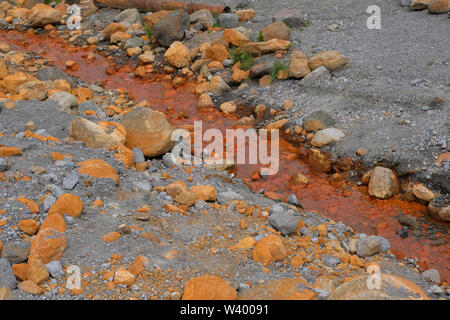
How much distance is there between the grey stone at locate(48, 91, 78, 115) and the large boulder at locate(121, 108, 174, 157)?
0.95 metres

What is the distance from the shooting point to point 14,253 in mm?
3602

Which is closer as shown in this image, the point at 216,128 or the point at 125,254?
the point at 125,254

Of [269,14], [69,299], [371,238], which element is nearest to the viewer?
[69,299]

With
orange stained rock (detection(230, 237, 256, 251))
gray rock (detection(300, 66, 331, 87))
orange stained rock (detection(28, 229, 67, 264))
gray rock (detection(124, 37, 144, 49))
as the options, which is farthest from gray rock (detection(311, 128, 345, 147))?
gray rock (detection(124, 37, 144, 49))

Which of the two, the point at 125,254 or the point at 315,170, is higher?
the point at 125,254

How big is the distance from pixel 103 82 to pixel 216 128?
257cm

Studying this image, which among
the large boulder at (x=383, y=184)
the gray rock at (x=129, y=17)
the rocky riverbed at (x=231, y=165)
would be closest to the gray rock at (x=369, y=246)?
the rocky riverbed at (x=231, y=165)

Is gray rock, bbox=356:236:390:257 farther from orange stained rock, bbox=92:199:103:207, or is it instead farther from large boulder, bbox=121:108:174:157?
large boulder, bbox=121:108:174:157

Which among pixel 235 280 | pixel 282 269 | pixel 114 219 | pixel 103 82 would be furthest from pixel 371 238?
pixel 103 82

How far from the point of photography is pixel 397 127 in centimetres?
588

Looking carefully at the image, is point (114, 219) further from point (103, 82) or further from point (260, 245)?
point (103, 82)

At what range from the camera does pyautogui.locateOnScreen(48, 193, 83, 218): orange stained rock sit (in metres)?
4.10

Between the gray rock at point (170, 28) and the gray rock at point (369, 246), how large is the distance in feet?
18.3

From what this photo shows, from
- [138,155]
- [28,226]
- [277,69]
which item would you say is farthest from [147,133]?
[277,69]
